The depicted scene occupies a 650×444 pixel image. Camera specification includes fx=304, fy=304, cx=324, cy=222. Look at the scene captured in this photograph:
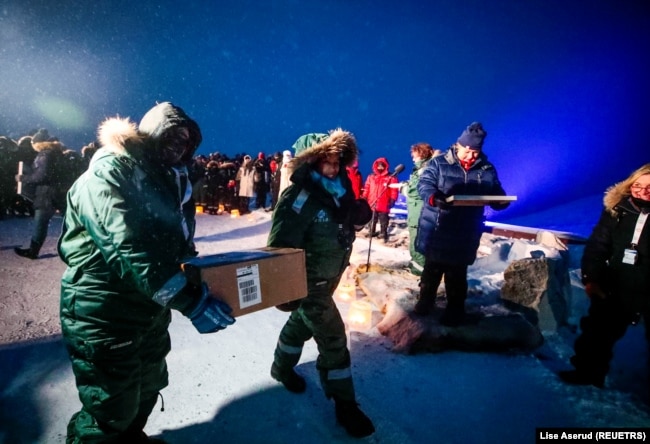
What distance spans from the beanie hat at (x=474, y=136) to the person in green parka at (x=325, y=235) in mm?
1603

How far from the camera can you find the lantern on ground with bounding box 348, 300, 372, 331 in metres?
4.11

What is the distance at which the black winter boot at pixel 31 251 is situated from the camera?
5.76 m

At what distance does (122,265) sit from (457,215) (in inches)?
131

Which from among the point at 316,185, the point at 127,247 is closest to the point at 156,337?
the point at 127,247

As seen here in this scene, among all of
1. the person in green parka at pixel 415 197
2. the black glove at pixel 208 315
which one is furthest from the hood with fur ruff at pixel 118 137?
the person in green parka at pixel 415 197

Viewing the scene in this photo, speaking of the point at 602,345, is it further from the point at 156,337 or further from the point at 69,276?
the point at 69,276

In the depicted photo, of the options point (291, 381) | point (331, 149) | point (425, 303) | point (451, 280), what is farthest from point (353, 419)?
point (331, 149)

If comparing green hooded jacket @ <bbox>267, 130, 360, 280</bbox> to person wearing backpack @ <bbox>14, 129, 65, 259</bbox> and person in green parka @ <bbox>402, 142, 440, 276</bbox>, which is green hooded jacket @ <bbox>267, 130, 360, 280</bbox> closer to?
person in green parka @ <bbox>402, 142, 440, 276</bbox>

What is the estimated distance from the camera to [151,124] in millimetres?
1766

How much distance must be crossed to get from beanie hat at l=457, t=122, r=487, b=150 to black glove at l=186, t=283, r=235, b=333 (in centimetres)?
314

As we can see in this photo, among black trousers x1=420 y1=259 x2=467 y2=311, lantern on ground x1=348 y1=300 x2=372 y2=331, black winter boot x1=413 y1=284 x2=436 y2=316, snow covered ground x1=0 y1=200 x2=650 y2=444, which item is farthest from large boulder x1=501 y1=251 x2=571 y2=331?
lantern on ground x1=348 y1=300 x2=372 y2=331

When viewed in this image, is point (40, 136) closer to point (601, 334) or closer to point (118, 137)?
point (118, 137)

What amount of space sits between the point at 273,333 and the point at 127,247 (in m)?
2.82

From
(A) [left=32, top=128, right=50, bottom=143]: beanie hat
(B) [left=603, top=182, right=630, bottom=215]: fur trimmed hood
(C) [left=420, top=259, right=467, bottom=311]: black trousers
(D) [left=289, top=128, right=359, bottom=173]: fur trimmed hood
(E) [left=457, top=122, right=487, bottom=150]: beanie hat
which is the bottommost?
(C) [left=420, top=259, right=467, bottom=311]: black trousers
